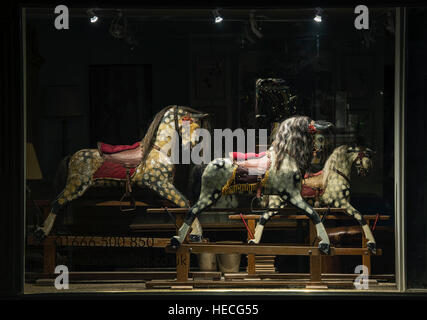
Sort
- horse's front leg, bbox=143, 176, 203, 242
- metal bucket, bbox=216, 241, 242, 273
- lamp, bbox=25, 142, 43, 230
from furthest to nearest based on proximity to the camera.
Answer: metal bucket, bbox=216, 241, 242, 273 → horse's front leg, bbox=143, 176, 203, 242 → lamp, bbox=25, 142, 43, 230

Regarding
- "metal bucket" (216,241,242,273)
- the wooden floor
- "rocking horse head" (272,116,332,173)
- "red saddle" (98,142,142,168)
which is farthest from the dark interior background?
"red saddle" (98,142,142,168)

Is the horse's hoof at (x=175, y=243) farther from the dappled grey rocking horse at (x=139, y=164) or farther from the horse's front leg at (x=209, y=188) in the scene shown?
the dappled grey rocking horse at (x=139, y=164)

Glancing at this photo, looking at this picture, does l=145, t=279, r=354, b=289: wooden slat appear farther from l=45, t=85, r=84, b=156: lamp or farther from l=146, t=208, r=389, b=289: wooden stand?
l=45, t=85, r=84, b=156: lamp

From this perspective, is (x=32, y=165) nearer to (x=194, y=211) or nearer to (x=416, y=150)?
(x=194, y=211)

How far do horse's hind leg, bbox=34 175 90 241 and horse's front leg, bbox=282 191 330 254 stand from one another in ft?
6.26

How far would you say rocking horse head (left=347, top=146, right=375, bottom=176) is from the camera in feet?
20.3

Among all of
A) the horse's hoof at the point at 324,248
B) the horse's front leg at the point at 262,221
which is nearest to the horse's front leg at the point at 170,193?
the horse's front leg at the point at 262,221

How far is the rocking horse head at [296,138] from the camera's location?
20.0ft

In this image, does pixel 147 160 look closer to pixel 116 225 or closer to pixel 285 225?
pixel 116 225

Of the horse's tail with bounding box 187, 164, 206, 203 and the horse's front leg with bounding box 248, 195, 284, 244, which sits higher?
the horse's tail with bounding box 187, 164, 206, 203
